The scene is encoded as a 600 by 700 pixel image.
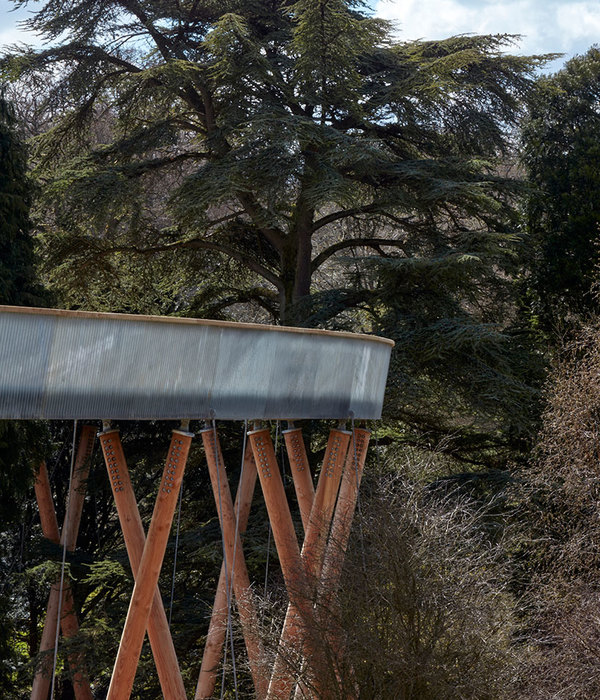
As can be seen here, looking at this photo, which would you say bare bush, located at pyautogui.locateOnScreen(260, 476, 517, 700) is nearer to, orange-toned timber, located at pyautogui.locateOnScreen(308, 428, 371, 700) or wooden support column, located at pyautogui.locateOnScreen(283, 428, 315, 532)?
orange-toned timber, located at pyautogui.locateOnScreen(308, 428, 371, 700)

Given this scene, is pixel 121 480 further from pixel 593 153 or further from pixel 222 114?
pixel 593 153

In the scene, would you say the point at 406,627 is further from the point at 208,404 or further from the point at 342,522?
the point at 208,404

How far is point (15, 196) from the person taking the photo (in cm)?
1266

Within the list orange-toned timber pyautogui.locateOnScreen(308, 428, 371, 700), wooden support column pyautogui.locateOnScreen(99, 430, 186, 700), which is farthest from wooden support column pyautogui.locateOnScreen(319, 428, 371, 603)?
wooden support column pyautogui.locateOnScreen(99, 430, 186, 700)

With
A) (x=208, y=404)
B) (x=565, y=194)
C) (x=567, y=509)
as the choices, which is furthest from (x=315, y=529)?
(x=565, y=194)

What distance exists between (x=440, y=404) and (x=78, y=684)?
6639 millimetres

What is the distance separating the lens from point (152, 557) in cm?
686

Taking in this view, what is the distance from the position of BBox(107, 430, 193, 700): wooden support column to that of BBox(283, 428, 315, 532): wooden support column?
130cm

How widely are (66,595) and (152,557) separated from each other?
7.73 meters

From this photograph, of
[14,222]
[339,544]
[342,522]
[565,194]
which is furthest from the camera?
[565,194]

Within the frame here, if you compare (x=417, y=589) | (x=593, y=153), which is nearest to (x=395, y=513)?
(x=417, y=589)

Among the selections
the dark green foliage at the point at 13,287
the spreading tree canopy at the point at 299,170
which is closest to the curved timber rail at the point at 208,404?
the dark green foliage at the point at 13,287

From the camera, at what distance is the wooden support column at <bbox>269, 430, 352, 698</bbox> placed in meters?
7.83

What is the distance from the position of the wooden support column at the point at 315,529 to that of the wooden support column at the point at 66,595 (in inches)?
214
